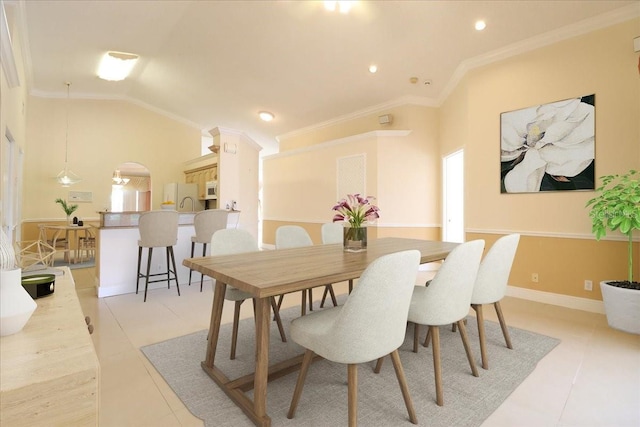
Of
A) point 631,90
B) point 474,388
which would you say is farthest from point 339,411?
point 631,90

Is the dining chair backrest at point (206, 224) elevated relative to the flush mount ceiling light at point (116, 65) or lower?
lower

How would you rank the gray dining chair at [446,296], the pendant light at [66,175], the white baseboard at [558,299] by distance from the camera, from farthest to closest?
the pendant light at [66,175], the white baseboard at [558,299], the gray dining chair at [446,296]

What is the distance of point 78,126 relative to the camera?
718 centimetres

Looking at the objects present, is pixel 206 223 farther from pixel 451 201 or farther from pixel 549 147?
pixel 549 147

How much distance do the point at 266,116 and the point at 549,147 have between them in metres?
5.31

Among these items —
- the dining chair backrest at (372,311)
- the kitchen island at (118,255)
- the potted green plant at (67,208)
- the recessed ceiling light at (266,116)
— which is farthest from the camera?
the recessed ceiling light at (266,116)

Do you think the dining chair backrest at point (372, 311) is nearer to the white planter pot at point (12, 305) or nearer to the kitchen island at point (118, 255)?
the white planter pot at point (12, 305)

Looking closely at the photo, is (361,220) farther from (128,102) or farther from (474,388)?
(128,102)

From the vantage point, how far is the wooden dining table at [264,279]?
149cm

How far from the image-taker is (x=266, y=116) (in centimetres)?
702

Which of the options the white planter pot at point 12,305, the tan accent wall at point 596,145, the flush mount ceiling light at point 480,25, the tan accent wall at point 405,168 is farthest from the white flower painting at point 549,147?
the white planter pot at point 12,305

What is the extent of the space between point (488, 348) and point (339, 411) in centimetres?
141

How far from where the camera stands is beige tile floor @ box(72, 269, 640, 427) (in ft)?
5.44

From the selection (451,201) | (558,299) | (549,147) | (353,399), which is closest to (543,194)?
(549,147)
